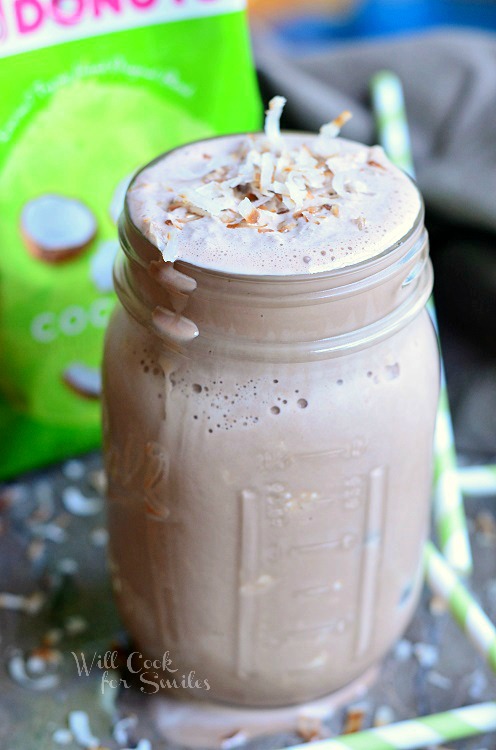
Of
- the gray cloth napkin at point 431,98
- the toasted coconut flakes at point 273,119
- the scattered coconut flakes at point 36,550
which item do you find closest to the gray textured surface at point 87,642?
the scattered coconut flakes at point 36,550

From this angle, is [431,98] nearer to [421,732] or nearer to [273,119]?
[273,119]

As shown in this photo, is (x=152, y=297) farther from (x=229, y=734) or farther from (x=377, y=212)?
(x=229, y=734)

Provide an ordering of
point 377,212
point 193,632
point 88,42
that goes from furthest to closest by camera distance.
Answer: point 88,42 < point 193,632 < point 377,212

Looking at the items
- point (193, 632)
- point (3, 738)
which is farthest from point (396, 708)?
point (3, 738)

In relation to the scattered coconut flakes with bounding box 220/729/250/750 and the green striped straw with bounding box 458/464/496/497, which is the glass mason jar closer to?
the scattered coconut flakes with bounding box 220/729/250/750

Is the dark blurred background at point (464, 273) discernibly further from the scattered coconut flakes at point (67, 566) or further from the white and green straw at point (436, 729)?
the scattered coconut flakes at point (67, 566)
